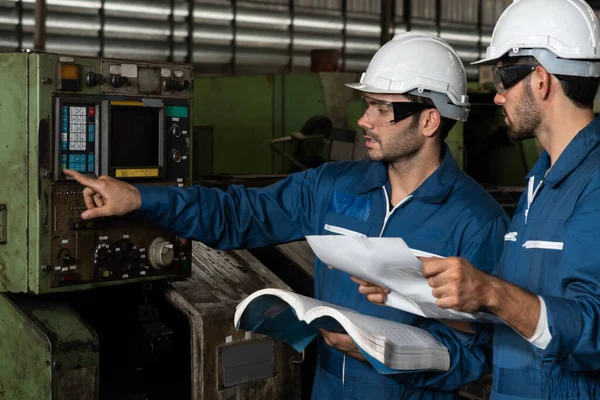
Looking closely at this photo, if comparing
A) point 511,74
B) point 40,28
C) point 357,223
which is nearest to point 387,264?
point 511,74

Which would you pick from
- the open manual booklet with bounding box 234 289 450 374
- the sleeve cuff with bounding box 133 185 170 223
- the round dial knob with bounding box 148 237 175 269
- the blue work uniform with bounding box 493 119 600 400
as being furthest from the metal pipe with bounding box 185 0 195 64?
the blue work uniform with bounding box 493 119 600 400

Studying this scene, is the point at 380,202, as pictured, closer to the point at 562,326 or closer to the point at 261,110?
the point at 562,326

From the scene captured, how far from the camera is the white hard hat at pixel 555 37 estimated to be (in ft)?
4.55

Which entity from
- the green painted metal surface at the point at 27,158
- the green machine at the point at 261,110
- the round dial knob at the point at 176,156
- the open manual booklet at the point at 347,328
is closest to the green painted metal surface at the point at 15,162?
the green painted metal surface at the point at 27,158

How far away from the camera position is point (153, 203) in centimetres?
187

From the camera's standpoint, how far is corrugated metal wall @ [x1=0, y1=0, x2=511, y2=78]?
7500 mm

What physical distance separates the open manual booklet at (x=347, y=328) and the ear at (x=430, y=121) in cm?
53

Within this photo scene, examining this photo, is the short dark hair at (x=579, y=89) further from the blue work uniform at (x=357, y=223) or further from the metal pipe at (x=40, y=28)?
the metal pipe at (x=40, y=28)

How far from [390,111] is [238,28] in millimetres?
7125

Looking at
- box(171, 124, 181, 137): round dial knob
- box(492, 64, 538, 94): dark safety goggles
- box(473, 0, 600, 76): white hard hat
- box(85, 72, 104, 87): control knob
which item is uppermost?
box(473, 0, 600, 76): white hard hat

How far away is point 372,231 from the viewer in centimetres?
188

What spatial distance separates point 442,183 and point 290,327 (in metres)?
0.48

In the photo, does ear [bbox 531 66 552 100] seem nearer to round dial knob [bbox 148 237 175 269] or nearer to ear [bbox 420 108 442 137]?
ear [bbox 420 108 442 137]

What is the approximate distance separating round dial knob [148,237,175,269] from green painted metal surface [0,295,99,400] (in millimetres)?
243
